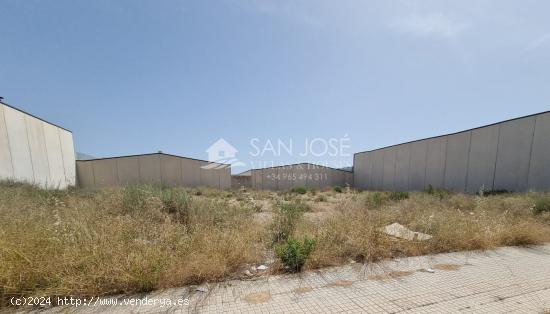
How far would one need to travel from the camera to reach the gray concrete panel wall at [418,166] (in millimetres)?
19141

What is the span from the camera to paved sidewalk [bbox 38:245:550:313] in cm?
193

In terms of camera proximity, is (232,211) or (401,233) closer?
(401,233)

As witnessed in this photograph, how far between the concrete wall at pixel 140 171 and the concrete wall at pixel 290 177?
6262 millimetres

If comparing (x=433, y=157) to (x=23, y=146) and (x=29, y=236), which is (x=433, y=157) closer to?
(x=29, y=236)

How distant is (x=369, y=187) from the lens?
26.8m

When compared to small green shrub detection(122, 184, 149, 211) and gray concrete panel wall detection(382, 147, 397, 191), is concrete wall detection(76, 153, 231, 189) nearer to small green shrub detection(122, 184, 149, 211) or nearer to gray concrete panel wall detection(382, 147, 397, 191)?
small green shrub detection(122, 184, 149, 211)

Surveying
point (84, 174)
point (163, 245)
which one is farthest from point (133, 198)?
point (84, 174)

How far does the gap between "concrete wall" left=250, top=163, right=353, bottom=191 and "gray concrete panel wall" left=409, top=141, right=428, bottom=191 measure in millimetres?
9029

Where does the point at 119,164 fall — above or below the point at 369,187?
above

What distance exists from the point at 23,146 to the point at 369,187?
3072 cm

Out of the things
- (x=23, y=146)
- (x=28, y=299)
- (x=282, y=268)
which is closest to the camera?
(x=28, y=299)

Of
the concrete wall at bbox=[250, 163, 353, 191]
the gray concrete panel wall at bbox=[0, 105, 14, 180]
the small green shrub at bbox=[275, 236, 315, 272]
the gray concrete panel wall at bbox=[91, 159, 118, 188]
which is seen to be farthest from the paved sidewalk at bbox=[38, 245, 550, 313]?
the gray concrete panel wall at bbox=[91, 159, 118, 188]

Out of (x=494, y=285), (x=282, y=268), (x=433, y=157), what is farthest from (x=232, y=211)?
(x=433, y=157)

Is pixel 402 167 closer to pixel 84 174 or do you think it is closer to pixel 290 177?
pixel 290 177
